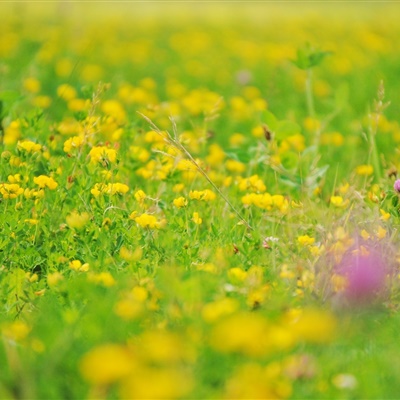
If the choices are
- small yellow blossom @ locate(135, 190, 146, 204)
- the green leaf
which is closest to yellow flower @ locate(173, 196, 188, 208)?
small yellow blossom @ locate(135, 190, 146, 204)

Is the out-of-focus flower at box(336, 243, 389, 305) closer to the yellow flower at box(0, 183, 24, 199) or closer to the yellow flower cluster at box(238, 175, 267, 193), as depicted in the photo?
the yellow flower cluster at box(238, 175, 267, 193)

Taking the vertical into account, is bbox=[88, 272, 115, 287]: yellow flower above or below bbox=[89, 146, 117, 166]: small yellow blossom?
above

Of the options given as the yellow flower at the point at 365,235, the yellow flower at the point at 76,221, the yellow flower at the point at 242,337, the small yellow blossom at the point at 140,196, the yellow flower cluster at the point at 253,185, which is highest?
the yellow flower at the point at 242,337

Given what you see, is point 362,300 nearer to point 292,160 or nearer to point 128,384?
point 128,384

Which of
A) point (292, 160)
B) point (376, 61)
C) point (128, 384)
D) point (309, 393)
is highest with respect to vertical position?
point (128, 384)

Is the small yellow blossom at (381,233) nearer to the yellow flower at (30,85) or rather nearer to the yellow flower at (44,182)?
the yellow flower at (44,182)

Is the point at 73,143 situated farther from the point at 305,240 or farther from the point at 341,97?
the point at 341,97

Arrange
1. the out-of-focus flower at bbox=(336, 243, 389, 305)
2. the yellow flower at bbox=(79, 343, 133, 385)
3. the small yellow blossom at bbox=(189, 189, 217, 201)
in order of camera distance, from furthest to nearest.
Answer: the small yellow blossom at bbox=(189, 189, 217, 201) < the out-of-focus flower at bbox=(336, 243, 389, 305) < the yellow flower at bbox=(79, 343, 133, 385)

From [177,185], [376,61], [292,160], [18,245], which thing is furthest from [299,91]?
[18,245]

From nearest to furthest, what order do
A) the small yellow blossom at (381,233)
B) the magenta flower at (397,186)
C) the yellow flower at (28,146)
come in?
the small yellow blossom at (381,233) < the magenta flower at (397,186) < the yellow flower at (28,146)

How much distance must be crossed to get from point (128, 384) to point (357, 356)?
2.83 feet

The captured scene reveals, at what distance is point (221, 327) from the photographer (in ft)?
5.12

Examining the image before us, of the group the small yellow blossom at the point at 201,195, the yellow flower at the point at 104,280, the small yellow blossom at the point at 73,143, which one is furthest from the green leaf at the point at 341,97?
the yellow flower at the point at 104,280

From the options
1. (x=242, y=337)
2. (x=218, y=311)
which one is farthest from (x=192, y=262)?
(x=242, y=337)
